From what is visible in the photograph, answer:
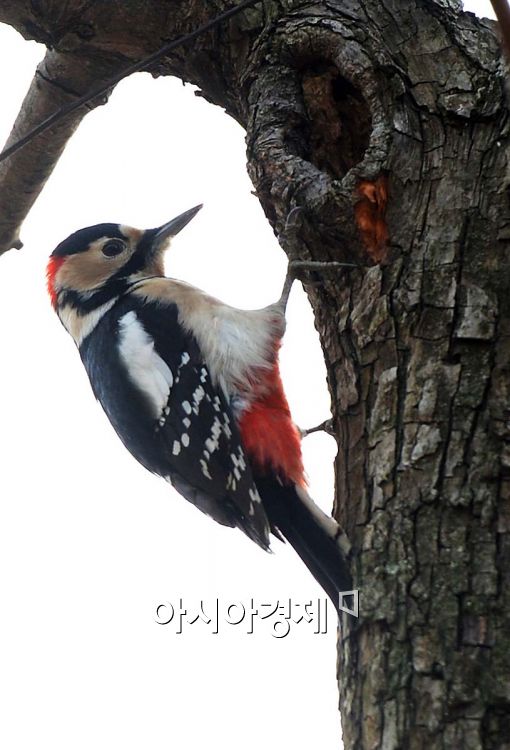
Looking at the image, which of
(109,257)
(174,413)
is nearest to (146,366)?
(174,413)

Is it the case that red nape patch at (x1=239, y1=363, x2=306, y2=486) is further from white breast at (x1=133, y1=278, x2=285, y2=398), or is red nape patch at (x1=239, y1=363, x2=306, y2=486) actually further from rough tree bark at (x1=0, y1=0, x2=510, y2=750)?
rough tree bark at (x1=0, y1=0, x2=510, y2=750)

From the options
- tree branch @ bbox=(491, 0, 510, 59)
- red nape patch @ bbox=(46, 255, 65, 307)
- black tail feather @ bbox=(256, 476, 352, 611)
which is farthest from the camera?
red nape patch @ bbox=(46, 255, 65, 307)

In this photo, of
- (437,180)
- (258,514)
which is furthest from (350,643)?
(437,180)

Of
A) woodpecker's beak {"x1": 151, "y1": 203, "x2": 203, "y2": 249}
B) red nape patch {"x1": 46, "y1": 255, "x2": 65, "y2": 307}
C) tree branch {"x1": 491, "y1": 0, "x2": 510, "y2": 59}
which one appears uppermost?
woodpecker's beak {"x1": 151, "y1": 203, "x2": 203, "y2": 249}

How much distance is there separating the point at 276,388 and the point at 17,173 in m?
1.28

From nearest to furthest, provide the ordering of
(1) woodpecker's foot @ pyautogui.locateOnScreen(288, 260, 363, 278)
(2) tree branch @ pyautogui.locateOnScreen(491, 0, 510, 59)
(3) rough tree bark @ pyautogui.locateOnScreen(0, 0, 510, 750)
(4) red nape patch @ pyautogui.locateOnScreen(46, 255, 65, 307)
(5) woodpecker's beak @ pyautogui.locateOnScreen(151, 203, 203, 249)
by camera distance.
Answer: (2) tree branch @ pyautogui.locateOnScreen(491, 0, 510, 59) < (3) rough tree bark @ pyautogui.locateOnScreen(0, 0, 510, 750) < (1) woodpecker's foot @ pyautogui.locateOnScreen(288, 260, 363, 278) < (5) woodpecker's beak @ pyautogui.locateOnScreen(151, 203, 203, 249) < (4) red nape patch @ pyautogui.locateOnScreen(46, 255, 65, 307)

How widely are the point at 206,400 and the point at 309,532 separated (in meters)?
0.79

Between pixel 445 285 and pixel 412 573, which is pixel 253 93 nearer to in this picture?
pixel 445 285

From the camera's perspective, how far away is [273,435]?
12.0 ft

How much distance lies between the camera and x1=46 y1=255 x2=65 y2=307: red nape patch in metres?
4.57

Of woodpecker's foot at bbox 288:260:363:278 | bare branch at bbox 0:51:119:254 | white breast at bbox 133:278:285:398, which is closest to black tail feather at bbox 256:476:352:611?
white breast at bbox 133:278:285:398

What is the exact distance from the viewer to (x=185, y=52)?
3611mm

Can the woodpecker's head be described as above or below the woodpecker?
above

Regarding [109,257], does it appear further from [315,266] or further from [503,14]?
[503,14]
